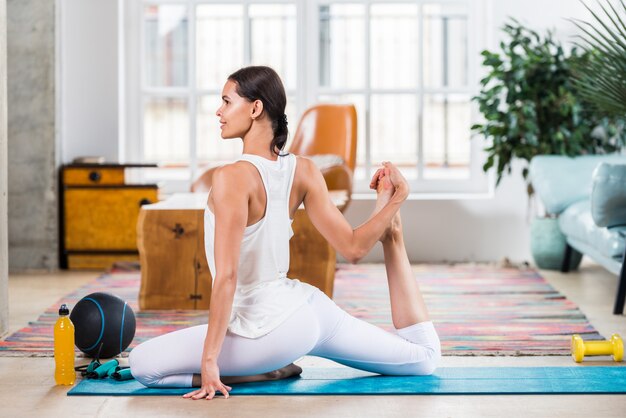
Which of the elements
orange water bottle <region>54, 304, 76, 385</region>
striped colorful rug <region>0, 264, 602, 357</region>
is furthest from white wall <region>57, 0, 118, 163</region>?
orange water bottle <region>54, 304, 76, 385</region>

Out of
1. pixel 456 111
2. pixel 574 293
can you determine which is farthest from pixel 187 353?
pixel 456 111

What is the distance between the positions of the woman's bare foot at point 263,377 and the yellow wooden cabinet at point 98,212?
9.96 ft

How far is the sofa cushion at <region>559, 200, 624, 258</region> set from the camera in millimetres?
4555

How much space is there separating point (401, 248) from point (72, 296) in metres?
2.37

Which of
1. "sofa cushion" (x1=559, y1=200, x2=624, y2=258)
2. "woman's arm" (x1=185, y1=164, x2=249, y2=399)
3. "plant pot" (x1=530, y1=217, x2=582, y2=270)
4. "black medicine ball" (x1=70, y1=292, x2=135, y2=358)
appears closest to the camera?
"woman's arm" (x1=185, y1=164, x2=249, y2=399)

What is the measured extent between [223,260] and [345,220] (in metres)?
0.41

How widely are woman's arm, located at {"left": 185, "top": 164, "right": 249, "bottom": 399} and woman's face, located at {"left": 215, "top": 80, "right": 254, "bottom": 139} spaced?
17cm

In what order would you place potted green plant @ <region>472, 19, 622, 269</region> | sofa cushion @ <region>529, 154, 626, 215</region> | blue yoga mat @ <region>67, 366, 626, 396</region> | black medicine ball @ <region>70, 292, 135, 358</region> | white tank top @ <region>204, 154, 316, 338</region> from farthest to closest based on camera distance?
1. potted green plant @ <region>472, 19, 622, 269</region>
2. sofa cushion @ <region>529, 154, 626, 215</region>
3. black medicine ball @ <region>70, 292, 135, 358</region>
4. blue yoga mat @ <region>67, 366, 626, 396</region>
5. white tank top @ <region>204, 154, 316, 338</region>

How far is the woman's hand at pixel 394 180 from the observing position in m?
3.05

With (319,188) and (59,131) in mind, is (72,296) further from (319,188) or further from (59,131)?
(319,188)

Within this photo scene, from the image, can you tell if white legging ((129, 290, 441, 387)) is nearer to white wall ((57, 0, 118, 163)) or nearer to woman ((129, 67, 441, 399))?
woman ((129, 67, 441, 399))

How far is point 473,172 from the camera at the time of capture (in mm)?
6848

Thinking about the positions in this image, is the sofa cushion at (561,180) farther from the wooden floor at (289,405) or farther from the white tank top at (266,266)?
the white tank top at (266,266)

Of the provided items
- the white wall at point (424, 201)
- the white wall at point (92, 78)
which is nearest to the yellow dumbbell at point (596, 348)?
the white wall at point (424, 201)
